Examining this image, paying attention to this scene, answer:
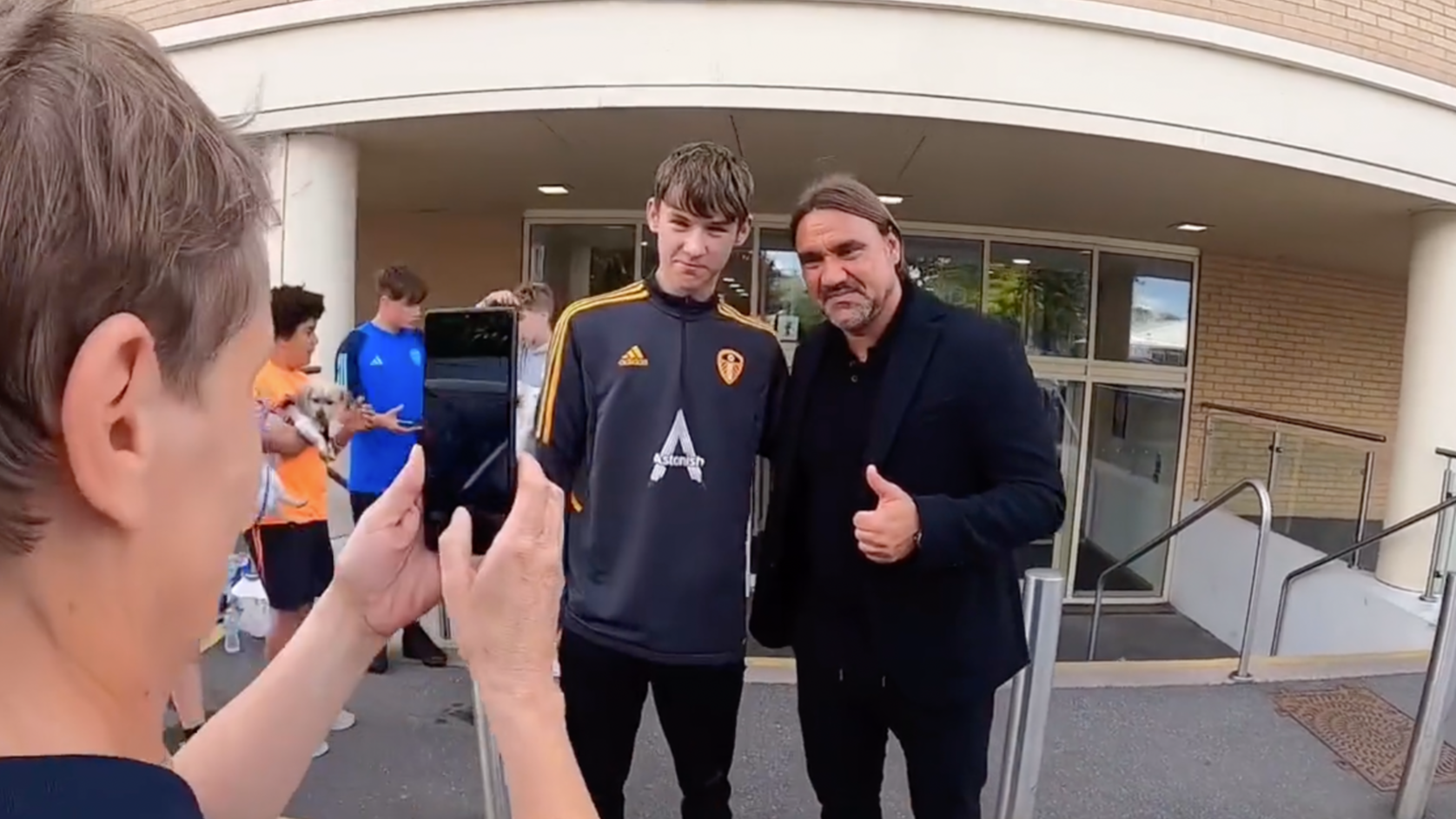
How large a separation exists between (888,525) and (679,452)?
552 millimetres

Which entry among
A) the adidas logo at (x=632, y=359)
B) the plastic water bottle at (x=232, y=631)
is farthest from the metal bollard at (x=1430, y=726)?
the plastic water bottle at (x=232, y=631)

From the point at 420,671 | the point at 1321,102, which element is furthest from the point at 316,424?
the point at 1321,102

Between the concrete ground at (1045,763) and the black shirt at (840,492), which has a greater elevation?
the black shirt at (840,492)

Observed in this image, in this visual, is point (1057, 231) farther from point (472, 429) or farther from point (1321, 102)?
point (472, 429)

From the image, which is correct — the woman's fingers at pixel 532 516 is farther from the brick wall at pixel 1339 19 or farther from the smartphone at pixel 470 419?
the brick wall at pixel 1339 19

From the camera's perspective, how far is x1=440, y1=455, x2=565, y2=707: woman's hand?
3.06ft

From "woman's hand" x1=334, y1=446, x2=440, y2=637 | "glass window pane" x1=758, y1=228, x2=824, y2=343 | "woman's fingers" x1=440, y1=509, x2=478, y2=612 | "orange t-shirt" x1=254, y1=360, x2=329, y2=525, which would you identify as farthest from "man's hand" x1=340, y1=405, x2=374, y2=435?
"glass window pane" x1=758, y1=228, x2=824, y2=343

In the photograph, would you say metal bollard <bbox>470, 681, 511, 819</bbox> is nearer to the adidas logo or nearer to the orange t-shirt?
the adidas logo

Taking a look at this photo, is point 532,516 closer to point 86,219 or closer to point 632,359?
point 86,219

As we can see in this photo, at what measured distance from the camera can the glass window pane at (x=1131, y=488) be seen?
11.7m

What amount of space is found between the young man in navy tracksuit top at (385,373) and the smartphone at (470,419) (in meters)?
3.25

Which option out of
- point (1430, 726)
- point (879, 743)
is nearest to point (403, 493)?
point (879, 743)

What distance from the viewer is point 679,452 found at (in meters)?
2.41

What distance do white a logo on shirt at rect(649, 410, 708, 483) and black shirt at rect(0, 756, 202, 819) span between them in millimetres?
1757
